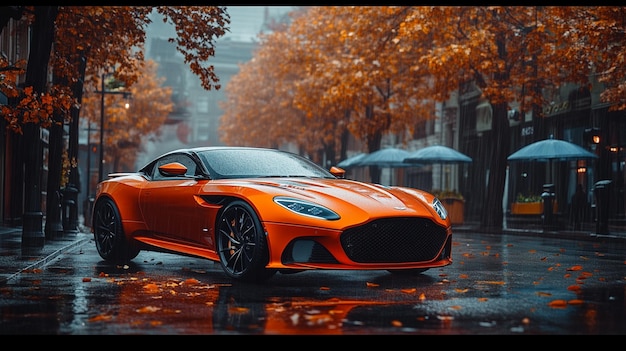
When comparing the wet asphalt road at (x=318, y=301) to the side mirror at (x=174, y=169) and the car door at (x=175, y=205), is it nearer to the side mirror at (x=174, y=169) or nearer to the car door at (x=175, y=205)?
the car door at (x=175, y=205)

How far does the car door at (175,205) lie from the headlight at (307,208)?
1.28m

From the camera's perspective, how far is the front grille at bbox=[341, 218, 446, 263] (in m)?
8.58

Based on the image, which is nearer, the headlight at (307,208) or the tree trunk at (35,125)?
the headlight at (307,208)

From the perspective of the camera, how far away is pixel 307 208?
8.62 metres

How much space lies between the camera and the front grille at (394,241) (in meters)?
8.58

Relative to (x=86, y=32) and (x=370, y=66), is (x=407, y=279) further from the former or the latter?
(x=370, y=66)

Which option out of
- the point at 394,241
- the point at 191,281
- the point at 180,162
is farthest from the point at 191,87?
the point at 394,241

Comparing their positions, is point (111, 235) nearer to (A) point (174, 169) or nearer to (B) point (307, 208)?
(A) point (174, 169)

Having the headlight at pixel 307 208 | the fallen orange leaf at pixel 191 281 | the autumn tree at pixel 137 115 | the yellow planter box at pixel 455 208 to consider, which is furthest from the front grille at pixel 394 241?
the autumn tree at pixel 137 115

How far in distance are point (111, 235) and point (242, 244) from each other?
9.97 feet

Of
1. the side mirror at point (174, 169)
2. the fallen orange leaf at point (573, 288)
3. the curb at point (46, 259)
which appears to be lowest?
the curb at point (46, 259)

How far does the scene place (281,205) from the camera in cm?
870
